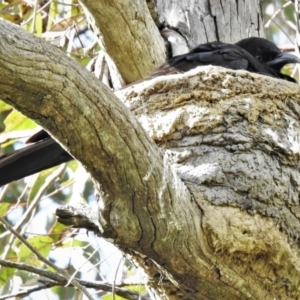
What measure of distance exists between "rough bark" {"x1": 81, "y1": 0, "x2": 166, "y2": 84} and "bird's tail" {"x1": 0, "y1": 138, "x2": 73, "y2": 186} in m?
0.80

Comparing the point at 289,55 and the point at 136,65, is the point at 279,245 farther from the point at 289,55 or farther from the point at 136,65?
the point at 289,55

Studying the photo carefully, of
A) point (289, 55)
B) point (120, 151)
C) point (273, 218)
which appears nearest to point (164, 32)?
point (289, 55)

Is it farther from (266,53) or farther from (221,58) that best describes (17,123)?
(266,53)

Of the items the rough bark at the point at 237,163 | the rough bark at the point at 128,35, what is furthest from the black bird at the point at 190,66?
the rough bark at the point at 237,163

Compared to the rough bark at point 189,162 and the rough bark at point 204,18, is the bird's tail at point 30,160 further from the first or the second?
the rough bark at point 204,18

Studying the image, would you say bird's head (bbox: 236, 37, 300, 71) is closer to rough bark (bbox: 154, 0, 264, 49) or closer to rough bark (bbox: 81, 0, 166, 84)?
rough bark (bbox: 154, 0, 264, 49)

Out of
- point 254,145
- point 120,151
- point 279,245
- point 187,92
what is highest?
point 120,151

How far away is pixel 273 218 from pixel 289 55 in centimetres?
233

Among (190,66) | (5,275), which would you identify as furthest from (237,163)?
(5,275)

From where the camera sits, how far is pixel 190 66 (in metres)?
4.82

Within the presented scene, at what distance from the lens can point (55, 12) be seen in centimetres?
688

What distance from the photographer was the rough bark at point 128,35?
4578mm

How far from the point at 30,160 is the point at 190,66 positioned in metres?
1.23

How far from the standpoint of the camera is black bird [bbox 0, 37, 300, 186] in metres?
4.15
